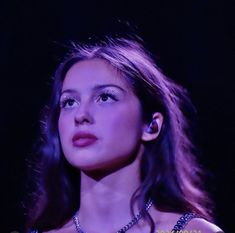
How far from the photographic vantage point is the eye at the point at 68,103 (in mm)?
1916

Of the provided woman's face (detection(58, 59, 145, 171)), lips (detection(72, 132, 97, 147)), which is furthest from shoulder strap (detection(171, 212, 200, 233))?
lips (detection(72, 132, 97, 147))

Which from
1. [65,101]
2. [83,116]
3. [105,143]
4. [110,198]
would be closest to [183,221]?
[110,198]

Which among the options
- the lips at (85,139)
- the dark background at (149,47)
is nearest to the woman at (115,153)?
the lips at (85,139)

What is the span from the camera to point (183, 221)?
5.98 ft

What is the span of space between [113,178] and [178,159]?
0.29m

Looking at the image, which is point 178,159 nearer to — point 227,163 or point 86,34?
point 227,163

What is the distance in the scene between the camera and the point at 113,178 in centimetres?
188

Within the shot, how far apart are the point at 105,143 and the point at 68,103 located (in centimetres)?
26

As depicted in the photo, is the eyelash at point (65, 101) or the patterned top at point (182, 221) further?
the eyelash at point (65, 101)

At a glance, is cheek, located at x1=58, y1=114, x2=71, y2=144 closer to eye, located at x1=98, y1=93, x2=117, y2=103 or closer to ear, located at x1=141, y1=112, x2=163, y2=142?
eye, located at x1=98, y1=93, x2=117, y2=103

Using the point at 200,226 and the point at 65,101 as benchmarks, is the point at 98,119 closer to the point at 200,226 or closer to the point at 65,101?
the point at 65,101

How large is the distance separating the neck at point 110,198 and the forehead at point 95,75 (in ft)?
1.03

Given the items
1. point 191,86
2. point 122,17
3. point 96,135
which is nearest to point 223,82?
point 191,86

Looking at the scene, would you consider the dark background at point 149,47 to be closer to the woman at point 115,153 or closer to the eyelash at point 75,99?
the woman at point 115,153
